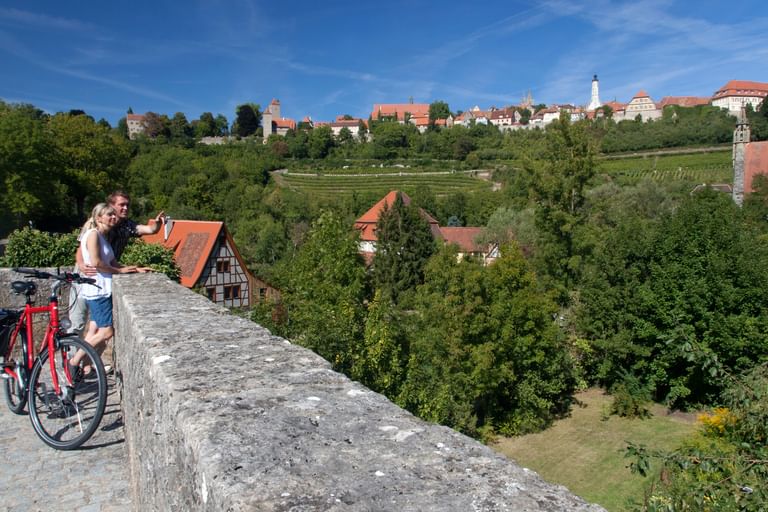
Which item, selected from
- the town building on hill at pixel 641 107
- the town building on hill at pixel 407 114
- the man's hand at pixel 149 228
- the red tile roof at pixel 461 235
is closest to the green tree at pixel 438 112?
the town building on hill at pixel 407 114

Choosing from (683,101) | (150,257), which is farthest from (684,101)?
(150,257)

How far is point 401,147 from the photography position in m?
112

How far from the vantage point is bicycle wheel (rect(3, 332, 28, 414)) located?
4844 mm

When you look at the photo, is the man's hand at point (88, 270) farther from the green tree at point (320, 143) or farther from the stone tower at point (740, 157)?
the green tree at point (320, 143)

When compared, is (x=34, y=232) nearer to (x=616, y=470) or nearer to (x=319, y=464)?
(x=319, y=464)

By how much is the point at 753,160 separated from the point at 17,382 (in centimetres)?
5172

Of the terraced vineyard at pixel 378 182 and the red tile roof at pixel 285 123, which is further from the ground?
the red tile roof at pixel 285 123

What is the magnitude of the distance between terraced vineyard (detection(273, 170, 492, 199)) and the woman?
218 feet

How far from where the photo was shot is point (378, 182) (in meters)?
81.5

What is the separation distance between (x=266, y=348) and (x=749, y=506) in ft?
11.5

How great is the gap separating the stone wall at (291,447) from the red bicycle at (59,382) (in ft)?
5.29

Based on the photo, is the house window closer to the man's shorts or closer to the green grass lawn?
the green grass lawn

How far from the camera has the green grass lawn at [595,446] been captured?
53.6ft

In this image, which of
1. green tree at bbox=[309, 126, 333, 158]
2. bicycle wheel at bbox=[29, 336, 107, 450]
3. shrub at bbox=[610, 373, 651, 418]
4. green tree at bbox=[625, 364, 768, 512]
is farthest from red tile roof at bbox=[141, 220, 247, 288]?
green tree at bbox=[309, 126, 333, 158]
